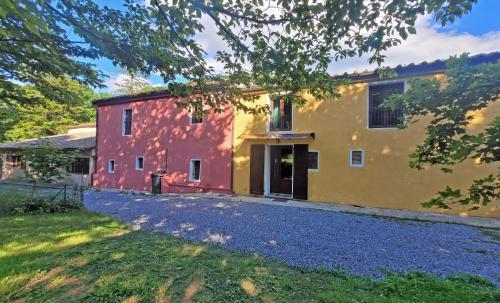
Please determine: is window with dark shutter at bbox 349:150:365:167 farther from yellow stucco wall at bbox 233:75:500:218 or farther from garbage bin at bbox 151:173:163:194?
garbage bin at bbox 151:173:163:194

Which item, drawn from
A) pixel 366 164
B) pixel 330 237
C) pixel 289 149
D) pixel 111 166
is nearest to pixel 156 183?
pixel 111 166

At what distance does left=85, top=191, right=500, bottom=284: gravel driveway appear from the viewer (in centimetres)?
465

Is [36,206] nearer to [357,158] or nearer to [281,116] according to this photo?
[281,116]

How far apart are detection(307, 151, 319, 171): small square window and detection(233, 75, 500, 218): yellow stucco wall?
170 millimetres

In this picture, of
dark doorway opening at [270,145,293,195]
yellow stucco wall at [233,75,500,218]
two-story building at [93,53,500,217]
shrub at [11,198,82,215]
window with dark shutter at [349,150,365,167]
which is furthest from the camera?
dark doorway opening at [270,145,293,195]

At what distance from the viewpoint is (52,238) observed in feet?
18.2

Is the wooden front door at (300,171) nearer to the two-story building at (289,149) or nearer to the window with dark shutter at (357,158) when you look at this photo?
the two-story building at (289,149)

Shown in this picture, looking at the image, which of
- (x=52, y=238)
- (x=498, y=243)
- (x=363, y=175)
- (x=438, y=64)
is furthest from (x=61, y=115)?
(x=498, y=243)

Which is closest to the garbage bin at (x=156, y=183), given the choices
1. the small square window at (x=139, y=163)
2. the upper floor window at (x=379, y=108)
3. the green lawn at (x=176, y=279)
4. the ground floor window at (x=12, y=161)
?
the small square window at (x=139, y=163)

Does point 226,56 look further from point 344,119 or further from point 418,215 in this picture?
point 418,215

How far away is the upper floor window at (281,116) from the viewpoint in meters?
12.0

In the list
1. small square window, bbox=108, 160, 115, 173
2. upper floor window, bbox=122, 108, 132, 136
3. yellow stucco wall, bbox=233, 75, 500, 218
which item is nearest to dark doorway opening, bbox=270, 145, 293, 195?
yellow stucco wall, bbox=233, 75, 500, 218

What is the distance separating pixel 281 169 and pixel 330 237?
21.1 feet

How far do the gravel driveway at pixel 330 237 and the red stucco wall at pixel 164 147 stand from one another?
413 centimetres
